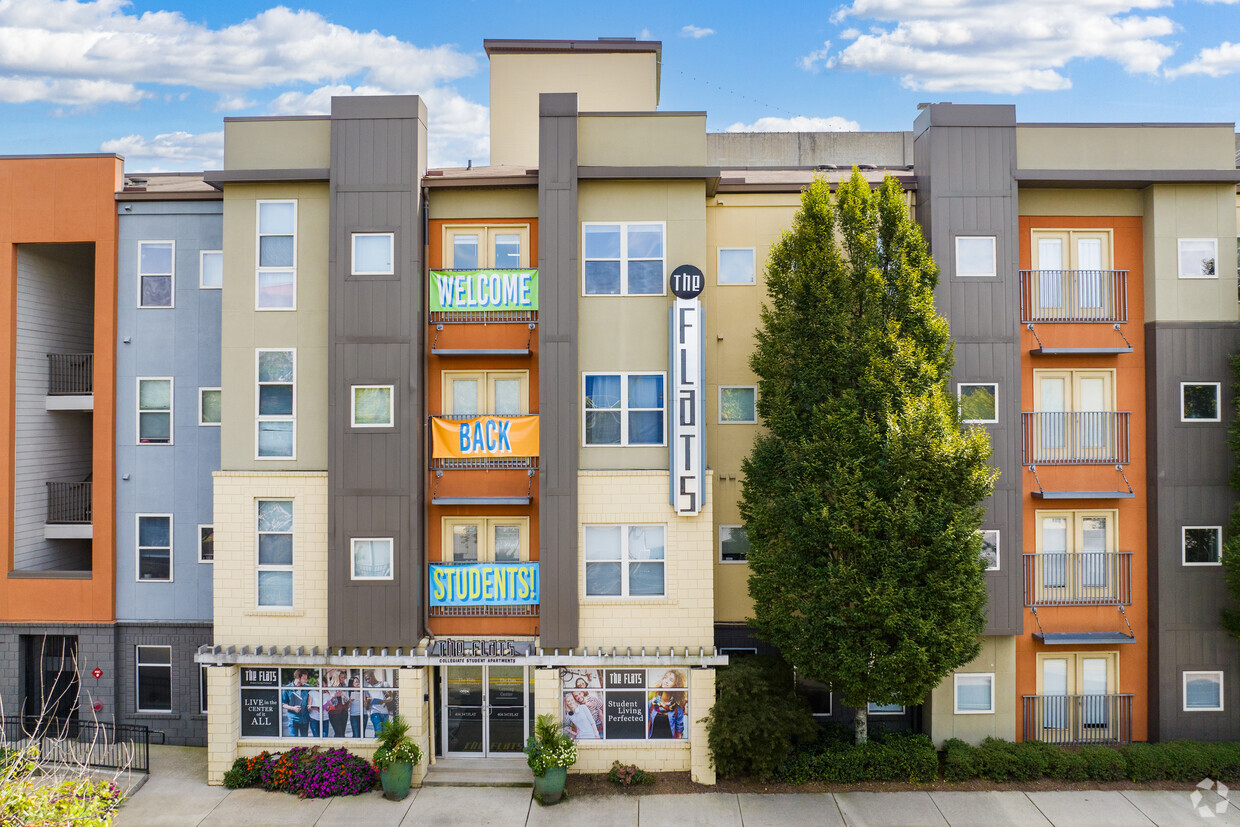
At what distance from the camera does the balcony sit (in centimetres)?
1866

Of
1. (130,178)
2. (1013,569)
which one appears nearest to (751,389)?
(1013,569)

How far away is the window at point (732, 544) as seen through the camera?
17.6 m

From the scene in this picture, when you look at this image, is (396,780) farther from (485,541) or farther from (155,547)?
(155,547)

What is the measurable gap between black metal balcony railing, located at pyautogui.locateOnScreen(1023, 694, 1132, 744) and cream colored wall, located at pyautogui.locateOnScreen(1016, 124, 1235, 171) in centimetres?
1126

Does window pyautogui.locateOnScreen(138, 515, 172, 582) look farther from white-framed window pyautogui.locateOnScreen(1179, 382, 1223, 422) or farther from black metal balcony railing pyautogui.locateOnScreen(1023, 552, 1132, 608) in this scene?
white-framed window pyautogui.locateOnScreen(1179, 382, 1223, 422)

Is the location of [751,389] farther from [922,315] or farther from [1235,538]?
[1235,538]

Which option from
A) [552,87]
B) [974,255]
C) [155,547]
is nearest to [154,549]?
[155,547]

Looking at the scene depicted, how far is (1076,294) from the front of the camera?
17141mm

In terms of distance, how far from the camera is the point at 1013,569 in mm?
16594

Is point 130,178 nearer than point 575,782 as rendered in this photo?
No

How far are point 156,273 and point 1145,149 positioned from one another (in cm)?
2169

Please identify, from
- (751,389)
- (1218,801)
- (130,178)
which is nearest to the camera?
(1218,801)

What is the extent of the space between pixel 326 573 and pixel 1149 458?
57.0 ft

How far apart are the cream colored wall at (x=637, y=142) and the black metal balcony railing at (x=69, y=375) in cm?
1271
